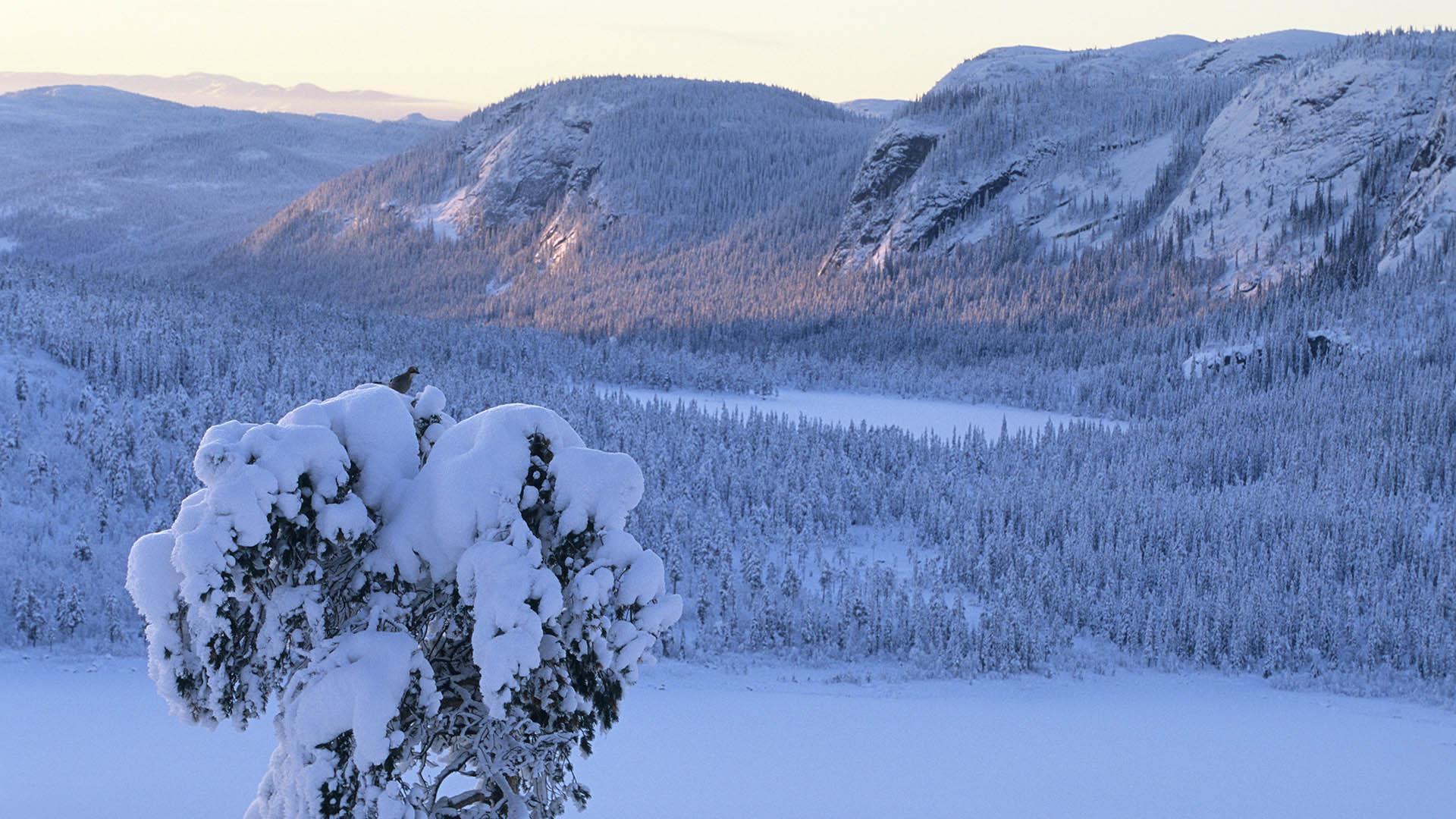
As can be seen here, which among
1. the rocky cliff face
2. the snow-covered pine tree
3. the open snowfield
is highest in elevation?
the rocky cliff face

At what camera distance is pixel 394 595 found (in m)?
7.87

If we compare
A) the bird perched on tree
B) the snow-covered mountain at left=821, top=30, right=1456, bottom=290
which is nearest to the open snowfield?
the bird perched on tree

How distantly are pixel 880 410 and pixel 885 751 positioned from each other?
30560mm

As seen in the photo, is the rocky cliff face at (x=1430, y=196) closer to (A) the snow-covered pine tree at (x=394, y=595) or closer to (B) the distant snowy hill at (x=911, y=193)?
(B) the distant snowy hill at (x=911, y=193)

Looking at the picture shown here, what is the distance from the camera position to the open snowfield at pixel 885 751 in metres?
14.1

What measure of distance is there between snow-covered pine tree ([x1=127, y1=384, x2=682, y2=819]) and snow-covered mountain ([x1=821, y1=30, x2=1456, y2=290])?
49588 millimetres

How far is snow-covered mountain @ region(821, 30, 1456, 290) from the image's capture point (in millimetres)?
56469

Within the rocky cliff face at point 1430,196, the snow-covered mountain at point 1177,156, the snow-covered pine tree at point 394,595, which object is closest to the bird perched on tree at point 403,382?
the snow-covered pine tree at point 394,595

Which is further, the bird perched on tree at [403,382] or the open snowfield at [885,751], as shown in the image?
the open snowfield at [885,751]

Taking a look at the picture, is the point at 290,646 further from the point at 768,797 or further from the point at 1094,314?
the point at 1094,314

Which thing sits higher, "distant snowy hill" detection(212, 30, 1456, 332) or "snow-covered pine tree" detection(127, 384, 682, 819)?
"distant snowy hill" detection(212, 30, 1456, 332)

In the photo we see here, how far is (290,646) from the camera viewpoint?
7.70 metres

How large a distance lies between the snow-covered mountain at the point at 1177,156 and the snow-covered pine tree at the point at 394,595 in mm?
49588

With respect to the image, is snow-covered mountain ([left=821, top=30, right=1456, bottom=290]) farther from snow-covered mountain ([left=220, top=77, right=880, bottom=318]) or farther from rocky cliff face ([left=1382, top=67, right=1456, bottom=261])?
snow-covered mountain ([left=220, top=77, right=880, bottom=318])
